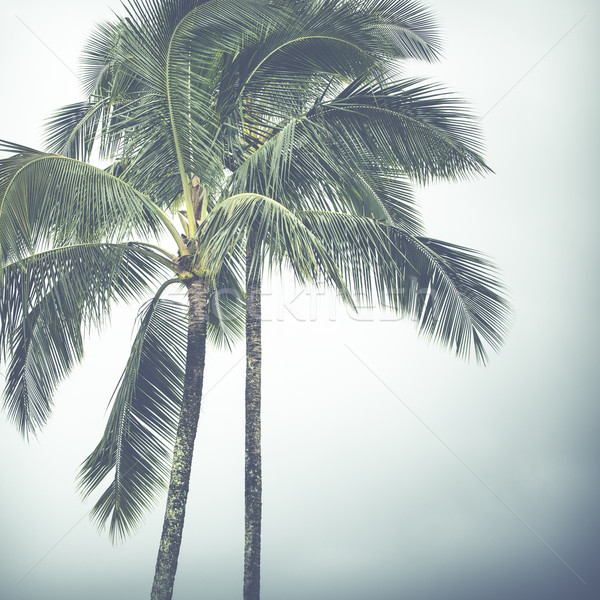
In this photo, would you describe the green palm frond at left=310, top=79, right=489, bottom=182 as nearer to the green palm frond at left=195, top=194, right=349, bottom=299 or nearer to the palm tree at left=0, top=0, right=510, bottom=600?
the palm tree at left=0, top=0, right=510, bottom=600

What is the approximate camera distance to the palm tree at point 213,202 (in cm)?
650

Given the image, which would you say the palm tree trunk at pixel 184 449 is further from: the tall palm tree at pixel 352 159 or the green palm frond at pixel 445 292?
the green palm frond at pixel 445 292

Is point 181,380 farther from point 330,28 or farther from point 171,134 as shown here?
point 330,28

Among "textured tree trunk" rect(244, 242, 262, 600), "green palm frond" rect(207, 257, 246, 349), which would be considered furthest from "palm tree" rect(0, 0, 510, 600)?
"green palm frond" rect(207, 257, 246, 349)

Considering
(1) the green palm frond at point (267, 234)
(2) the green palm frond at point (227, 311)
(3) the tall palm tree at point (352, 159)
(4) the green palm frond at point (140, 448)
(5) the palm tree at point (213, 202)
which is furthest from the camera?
(2) the green palm frond at point (227, 311)

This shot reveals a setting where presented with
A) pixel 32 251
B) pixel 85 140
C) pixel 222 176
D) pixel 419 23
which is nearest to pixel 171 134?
pixel 222 176

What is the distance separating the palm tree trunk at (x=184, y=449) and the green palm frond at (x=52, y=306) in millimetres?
1003

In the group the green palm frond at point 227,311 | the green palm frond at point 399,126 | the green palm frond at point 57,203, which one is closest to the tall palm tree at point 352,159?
the green palm frond at point 399,126

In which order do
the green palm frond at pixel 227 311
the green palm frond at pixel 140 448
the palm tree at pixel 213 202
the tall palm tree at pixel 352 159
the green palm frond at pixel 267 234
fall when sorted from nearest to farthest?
1. the green palm frond at pixel 267 234
2. the palm tree at pixel 213 202
3. the tall palm tree at pixel 352 159
4. the green palm frond at pixel 140 448
5. the green palm frond at pixel 227 311

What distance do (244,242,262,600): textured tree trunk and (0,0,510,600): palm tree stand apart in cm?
2

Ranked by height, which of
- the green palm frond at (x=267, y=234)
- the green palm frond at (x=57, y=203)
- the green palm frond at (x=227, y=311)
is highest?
the green palm frond at (x=227, y=311)

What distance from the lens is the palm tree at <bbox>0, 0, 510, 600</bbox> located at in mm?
6504

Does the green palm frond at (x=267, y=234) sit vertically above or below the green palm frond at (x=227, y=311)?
below

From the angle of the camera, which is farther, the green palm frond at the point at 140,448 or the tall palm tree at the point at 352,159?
the green palm frond at the point at 140,448
